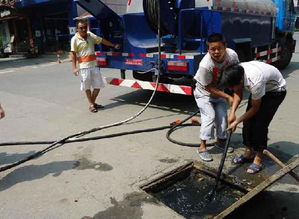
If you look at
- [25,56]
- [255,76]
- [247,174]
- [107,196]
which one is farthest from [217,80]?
[25,56]

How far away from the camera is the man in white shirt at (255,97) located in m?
2.96

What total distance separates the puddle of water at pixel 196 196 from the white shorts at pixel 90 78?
317cm

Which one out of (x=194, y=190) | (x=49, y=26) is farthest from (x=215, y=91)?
(x=49, y=26)

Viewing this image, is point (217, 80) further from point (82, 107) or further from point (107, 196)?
point (82, 107)

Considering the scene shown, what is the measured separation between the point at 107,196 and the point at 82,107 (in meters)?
3.54

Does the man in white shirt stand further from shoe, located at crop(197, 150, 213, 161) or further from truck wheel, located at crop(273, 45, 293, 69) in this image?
truck wheel, located at crop(273, 45, 293, 69)

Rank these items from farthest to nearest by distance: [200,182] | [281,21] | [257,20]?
[281,21] < [257,20] < [200,182]

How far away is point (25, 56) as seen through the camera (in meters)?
19.6

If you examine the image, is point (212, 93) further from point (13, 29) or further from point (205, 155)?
point (13, 29)

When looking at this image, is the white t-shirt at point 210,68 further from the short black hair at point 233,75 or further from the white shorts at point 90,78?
the white shorts at point 90,78

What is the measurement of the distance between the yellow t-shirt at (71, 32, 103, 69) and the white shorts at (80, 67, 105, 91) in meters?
0.10

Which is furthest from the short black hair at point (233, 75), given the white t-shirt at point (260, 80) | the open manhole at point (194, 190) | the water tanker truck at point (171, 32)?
the water tanker truck at point (171, 32)

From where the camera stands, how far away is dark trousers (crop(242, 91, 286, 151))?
10.8ft

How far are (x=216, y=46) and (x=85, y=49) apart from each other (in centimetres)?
318
